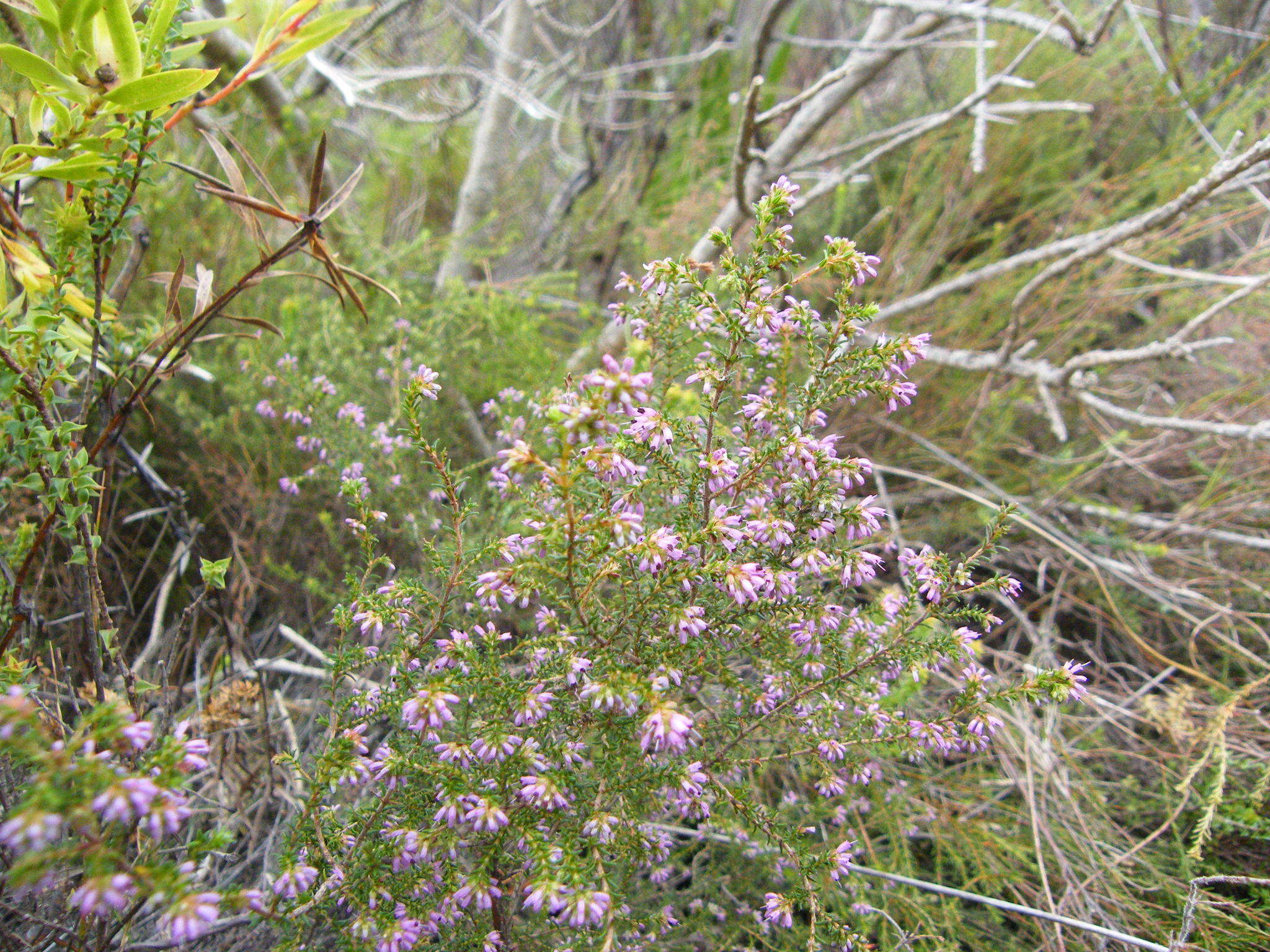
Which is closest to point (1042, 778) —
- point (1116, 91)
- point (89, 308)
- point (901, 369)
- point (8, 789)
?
point (901, 369)

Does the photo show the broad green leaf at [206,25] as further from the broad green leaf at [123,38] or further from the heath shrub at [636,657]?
the heath shrub at [636,657]

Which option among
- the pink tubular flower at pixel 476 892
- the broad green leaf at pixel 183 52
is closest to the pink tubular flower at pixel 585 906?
the pink tubular flower at pixel 476 892

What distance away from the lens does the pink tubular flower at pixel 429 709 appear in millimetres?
772

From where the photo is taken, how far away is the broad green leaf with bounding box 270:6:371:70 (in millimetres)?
1007

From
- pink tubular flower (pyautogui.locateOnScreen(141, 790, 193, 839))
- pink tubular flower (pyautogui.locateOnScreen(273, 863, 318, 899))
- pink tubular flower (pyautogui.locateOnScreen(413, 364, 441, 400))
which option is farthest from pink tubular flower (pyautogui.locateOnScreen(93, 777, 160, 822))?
pink tubular flower (pyautogui.locateOnScreen(413, 364, 441, 400))

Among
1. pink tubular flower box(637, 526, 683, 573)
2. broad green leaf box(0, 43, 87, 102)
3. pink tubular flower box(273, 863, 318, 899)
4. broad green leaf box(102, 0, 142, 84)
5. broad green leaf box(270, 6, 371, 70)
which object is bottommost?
pink tubular flower box(273, 863, 318, 899)

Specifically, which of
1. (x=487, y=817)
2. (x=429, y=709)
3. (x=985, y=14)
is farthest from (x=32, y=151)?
(x=985, y=14)

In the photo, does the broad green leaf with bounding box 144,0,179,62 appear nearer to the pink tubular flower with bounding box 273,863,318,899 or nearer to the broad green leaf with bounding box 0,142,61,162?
the broad green leaf with bounding box 0,142,61,162

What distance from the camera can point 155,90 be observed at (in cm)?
83

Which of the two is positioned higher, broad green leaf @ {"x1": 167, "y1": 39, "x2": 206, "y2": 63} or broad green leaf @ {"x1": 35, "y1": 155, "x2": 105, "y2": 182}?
broad green leaf @ {"x1": 167, "y1": 39, "x2": 206, "y2": 63}

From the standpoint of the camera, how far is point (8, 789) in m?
0.96

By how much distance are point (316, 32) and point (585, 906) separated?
1.24m

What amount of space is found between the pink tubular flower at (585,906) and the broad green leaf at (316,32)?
1.20 m

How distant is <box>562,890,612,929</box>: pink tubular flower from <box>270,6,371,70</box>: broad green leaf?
1.20 m
